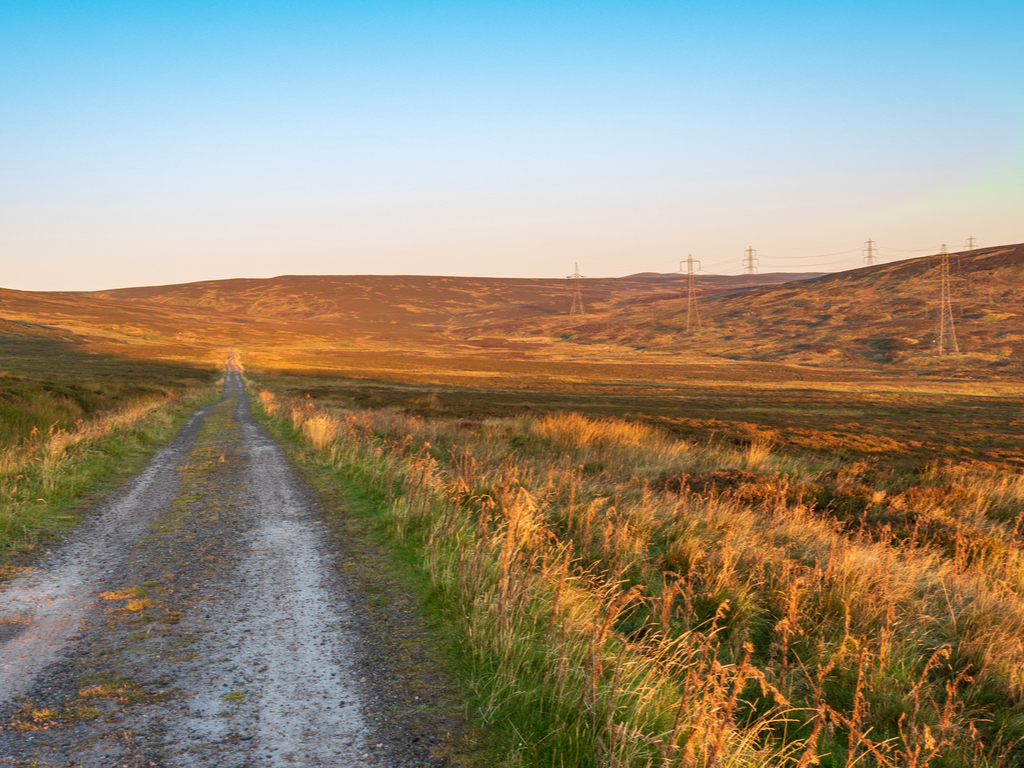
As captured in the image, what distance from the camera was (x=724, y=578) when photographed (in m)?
6.89

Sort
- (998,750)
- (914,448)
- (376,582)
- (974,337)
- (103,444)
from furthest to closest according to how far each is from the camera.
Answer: (974,337) → (914,448) → (103,444) → (376,582) → (998,750)

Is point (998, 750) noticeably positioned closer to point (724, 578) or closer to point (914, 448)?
point (724, 578)

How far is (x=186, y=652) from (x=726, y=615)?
5143 mm

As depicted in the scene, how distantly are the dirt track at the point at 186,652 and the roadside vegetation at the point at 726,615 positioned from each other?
105 centimetres

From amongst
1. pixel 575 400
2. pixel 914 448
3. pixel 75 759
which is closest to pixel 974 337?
pixel 575 400

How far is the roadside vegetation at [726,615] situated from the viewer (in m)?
3.75

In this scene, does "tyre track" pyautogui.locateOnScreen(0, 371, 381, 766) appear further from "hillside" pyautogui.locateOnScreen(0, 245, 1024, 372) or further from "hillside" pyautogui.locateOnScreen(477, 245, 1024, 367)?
"hillside" pyautogui.locateOnScreen(477, 245, 1024, 367)

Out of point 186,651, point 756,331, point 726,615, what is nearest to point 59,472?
point 186,651

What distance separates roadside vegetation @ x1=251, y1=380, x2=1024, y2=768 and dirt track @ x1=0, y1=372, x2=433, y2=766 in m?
1.05

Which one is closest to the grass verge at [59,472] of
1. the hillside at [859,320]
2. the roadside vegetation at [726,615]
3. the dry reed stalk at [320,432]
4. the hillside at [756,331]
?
the dry reed stalk at [320,432]

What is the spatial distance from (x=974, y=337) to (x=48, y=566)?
134686mm

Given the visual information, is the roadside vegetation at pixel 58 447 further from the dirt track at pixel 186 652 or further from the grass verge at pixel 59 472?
the dirt track at pixel 186 652

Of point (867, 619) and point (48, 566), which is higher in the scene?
point (48, 566)

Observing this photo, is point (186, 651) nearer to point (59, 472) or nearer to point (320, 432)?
point (59, 472)
